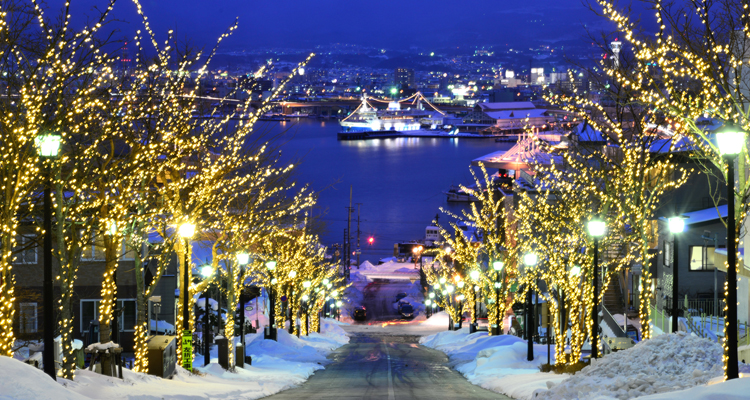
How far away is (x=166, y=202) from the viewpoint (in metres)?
17.1

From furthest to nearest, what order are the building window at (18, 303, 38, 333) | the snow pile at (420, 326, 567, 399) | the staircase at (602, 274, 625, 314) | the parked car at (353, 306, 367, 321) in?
1. the parked car at (353, 306, 367, 321)
2. the staircase at (602, 274, 625, 314)
3. the building window at (18, 303, 38, 333)
4. the snow pile at (420, 326, 567, 399)

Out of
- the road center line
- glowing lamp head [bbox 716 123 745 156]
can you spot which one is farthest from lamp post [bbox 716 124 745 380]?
the road center line

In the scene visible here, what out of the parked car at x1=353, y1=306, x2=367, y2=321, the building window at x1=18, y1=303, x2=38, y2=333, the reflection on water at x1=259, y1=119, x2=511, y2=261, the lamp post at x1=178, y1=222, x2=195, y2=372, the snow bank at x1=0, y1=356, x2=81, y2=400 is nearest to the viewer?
the snow bank at x1=0, y1=356, x2=81, y2=400

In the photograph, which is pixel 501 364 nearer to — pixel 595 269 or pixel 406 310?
pixel 595 269

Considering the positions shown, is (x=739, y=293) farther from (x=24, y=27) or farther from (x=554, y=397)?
(x=24, y=27)

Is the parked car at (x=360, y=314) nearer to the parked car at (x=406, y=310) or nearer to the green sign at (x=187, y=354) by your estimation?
the parked car at (x=406, y=310)

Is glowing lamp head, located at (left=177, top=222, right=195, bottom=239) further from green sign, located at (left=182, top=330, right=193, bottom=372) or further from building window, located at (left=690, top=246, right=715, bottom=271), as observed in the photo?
building window, located at (left=690, top=246, right=715, bottom=271)

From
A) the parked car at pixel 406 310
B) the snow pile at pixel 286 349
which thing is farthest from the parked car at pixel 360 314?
the snow pile at pixel 286 349

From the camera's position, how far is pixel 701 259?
29203 millimetres

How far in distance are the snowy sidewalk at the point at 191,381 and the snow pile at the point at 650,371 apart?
648cm

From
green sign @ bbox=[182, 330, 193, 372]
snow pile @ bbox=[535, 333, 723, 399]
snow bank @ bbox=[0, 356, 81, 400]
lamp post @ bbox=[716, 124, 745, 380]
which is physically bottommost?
green sign @ bbox=[182, 330, 193, 372]

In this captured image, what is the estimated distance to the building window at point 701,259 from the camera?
1141 inches

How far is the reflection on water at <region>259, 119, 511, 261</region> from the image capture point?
105125mm

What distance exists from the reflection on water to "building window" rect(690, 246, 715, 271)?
4893cm
